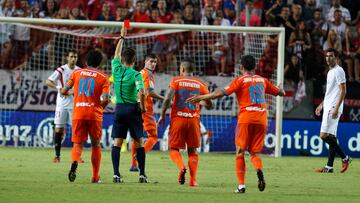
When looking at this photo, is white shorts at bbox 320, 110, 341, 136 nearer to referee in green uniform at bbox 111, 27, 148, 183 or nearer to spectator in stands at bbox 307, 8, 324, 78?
referee in green uniform at bbox 111, 27, 148, 183

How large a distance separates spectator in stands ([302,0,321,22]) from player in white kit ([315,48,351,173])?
27.8 ft

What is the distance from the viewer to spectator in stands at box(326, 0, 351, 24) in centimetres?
2609

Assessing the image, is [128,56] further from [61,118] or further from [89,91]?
[61,118]

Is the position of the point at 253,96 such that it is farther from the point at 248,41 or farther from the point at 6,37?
the point at 6,37

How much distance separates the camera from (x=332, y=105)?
57.5 feet

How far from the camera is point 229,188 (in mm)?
Answer: 13203

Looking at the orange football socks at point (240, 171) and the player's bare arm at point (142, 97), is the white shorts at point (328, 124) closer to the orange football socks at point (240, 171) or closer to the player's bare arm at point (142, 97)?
the player's bare arm at point (142, 97)

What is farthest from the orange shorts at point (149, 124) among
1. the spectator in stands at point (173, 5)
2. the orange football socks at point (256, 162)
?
the spectator in stands at point (173, 5)

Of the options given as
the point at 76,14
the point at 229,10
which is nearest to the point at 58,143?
the point at 76,14

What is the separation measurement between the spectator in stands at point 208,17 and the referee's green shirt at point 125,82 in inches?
466

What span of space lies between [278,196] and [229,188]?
4.20 feet

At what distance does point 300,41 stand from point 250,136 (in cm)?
1282

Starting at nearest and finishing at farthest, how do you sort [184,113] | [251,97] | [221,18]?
[251,97]
[184,113]
[221,18]

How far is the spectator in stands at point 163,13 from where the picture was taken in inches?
993
